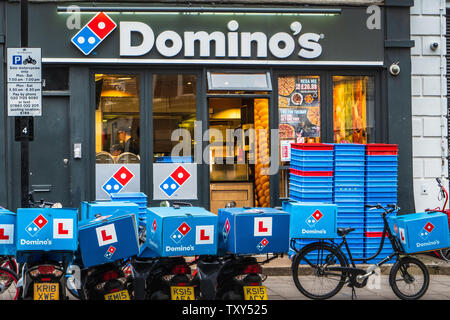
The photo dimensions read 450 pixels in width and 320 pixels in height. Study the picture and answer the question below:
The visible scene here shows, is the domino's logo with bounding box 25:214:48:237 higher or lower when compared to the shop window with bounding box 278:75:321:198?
lower

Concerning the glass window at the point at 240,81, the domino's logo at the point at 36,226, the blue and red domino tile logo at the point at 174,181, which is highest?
the glass window at the point at 240,81

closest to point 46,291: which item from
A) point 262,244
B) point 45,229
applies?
point 45,229

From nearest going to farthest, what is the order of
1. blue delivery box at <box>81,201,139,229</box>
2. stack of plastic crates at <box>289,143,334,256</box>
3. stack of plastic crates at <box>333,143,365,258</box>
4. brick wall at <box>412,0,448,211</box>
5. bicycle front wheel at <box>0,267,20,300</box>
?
bicycle front wheel at <box>0,267,20,300</box>
blue delivery box at <box>81,201,139,229</box>
stack of plastic crates at <box>289,143,334,256</box>
stack of plastic crates at <box>333,143,365,258</box>
brick wall at <box>412,0,448,211</box>

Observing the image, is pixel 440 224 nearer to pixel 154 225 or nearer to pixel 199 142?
pixel 154 225

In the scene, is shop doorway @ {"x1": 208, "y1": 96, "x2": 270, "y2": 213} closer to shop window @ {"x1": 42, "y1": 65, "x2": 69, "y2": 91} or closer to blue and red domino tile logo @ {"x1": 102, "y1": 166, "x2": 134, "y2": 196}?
blue and red domino tile logo @ {"x1": 102, "y1": 166, "x2": 134, "y2": 196}

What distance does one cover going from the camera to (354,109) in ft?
41.5

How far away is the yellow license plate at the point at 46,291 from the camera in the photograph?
6344 millimetres

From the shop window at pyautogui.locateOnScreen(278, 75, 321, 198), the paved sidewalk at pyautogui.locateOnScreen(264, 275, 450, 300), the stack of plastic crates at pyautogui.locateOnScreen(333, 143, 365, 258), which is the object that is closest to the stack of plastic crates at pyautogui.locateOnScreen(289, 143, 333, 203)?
the stack of plastic crates at pyautogui.locateOnScreen(333, 143, 365, 258)

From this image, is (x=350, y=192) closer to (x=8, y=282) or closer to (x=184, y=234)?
(x=184, y=234)

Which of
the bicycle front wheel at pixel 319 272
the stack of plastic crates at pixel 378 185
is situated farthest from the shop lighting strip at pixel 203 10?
the bicycle front wheel at pixel 319 272

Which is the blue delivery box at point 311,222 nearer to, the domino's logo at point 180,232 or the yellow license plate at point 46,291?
the domino's logo at point 180,232

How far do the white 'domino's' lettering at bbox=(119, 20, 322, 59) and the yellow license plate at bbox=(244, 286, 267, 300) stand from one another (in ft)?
20.6

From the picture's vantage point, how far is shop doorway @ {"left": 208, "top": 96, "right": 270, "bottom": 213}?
12.3 meters

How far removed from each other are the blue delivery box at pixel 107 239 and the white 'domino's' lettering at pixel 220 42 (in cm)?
590
